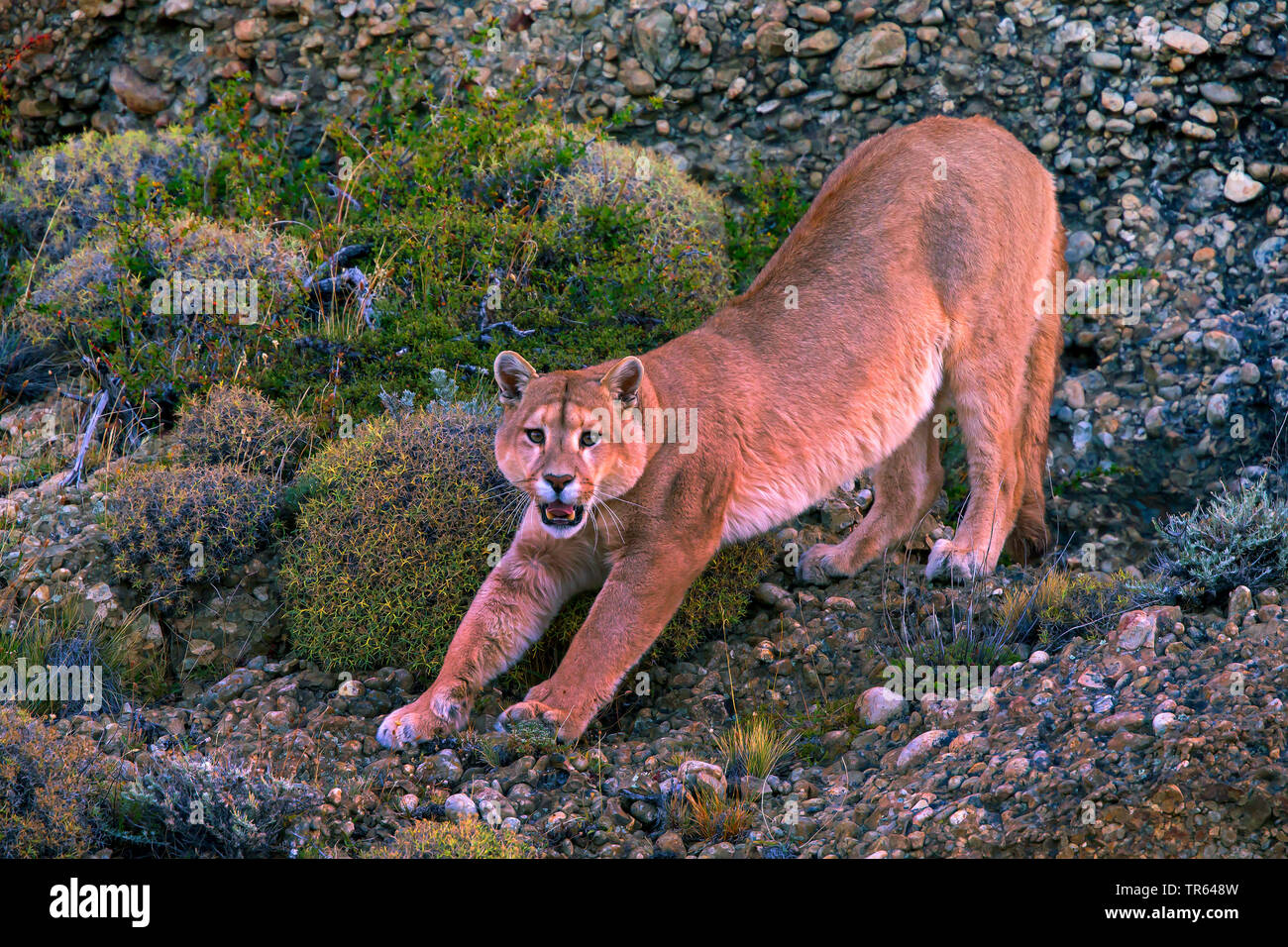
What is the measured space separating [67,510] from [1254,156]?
331 inches

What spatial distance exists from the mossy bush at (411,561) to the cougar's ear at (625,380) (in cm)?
107

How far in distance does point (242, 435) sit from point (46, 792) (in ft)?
9.43

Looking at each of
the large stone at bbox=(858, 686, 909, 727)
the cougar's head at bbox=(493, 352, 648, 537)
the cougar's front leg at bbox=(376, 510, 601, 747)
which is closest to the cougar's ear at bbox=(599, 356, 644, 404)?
the cougar's head at bbox=(493, 352, 648, 537)

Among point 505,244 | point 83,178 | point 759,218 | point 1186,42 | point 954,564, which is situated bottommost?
point 954,564

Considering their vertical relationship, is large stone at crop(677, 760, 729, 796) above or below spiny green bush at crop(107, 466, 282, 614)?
below

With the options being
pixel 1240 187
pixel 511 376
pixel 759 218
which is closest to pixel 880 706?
pixel 511 376

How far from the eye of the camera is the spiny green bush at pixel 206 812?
4.34m

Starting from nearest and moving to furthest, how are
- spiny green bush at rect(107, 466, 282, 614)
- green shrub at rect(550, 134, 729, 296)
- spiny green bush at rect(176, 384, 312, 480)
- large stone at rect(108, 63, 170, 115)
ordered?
spiny green bush at rect(107, 466, 282, 614) → spiny green bush at rect(176, 384, 312, 480) → green shrub at rect(550, 134, 729, 296) → large stone at rect(108, 63, 170, 115)

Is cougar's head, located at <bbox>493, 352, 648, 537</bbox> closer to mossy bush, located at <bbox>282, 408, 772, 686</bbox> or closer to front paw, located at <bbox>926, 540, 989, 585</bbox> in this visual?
mossy bush, located at <bbox>282, 408, 772, 686</bbox>

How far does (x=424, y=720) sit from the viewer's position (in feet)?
17.3

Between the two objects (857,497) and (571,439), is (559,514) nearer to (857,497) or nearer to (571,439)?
(571,439)

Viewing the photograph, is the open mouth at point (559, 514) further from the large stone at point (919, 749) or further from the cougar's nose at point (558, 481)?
the large stone at point (919, 749)

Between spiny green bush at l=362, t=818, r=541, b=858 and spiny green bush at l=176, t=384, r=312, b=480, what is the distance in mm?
2913

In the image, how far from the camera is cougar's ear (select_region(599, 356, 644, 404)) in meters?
5.33
